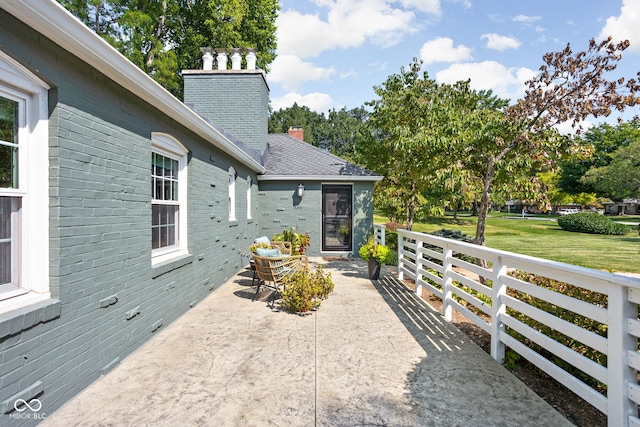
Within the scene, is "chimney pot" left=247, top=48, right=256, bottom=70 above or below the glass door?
above

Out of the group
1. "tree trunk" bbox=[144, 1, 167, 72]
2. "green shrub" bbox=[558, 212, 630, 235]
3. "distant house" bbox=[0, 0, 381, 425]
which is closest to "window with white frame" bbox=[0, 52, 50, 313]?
"distant house" bbox=[0, 0, 381, 425]

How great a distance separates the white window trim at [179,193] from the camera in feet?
13.2

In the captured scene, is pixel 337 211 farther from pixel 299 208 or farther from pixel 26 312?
pixel 26 312

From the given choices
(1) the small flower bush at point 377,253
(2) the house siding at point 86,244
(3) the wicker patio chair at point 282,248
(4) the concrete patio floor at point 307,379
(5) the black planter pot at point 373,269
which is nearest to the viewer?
(2) the house siding at point 86,244

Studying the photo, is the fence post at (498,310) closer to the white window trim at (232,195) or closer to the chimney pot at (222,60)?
the white window trim at (232,195)

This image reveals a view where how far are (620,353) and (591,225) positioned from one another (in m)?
24.9

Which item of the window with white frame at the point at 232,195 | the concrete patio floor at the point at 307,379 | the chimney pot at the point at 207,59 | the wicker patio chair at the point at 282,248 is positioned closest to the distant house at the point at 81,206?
the concrete patio floor at the point at 307,379

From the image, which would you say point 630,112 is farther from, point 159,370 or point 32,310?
point 32,310

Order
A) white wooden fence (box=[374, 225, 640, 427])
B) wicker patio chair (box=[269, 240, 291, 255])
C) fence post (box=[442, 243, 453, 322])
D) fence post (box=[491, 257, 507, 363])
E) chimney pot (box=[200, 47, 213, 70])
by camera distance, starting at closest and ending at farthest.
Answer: white wooden fence (box=[374, 225, 640, 427]), fence post (box=[491, 257, 507, 363]), fence post (box=[442, 243, 453, 322]), wicker patio chair (box=[269, 240, 291, 255]), chimney pot (box=[200, 47, 213, 70])

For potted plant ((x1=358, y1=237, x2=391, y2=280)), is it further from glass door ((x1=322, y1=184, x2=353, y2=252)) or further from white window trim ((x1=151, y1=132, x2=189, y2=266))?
white window trim ((x1=151, y1=132, x2=189, y2=266))

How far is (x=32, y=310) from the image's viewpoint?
2.09 meters

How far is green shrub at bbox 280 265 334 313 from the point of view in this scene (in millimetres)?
4547

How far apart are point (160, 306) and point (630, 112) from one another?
284 inches

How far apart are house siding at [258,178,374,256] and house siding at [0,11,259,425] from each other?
5.84m
